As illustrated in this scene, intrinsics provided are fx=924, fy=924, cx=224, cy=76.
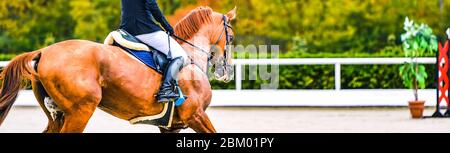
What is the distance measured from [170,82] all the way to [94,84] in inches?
34.1

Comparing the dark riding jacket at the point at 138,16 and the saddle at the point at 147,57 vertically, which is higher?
the dark riding jacket at the point at 138,16

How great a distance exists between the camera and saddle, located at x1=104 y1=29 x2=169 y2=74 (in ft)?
29.0

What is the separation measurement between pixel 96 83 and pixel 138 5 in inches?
40.8

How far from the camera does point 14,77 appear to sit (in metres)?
8.23

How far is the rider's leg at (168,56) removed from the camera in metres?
8.80

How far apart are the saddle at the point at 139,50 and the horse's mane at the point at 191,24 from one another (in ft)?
2.41

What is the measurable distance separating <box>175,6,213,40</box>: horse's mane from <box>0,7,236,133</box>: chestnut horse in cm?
6

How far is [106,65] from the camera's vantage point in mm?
8523

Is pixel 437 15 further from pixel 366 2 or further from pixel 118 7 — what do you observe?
pixel 118 7

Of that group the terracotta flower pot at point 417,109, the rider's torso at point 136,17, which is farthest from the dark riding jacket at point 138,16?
the terracotta flower pot at point 417,109

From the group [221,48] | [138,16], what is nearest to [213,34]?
[221,48]

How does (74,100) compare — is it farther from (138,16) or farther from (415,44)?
(415,44)

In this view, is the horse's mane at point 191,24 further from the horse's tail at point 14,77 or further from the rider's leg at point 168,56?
the horse's tail at point 14,77

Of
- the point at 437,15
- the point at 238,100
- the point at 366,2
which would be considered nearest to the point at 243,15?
the point at 366,2
